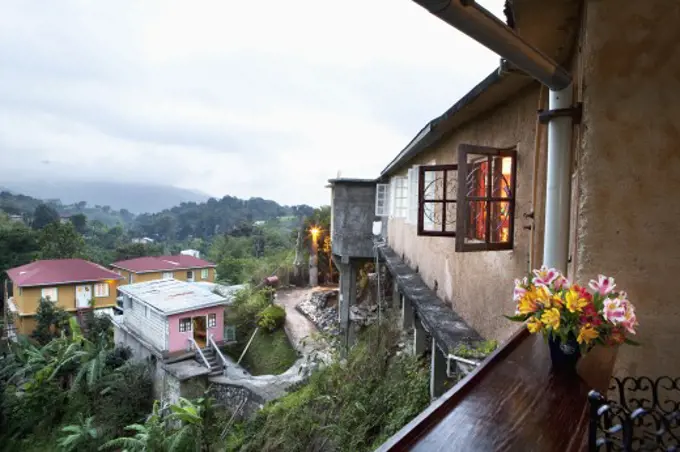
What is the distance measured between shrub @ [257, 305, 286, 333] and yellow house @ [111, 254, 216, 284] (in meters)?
14.5

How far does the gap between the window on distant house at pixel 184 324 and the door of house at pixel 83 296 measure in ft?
38.0

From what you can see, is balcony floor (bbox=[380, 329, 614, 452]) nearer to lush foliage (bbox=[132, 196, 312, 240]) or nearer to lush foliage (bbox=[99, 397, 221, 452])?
lush foliage (bbox=[99, 397, 221, 452])

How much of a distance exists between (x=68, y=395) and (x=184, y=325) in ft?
17.5

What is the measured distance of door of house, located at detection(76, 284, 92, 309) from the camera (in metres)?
24.7

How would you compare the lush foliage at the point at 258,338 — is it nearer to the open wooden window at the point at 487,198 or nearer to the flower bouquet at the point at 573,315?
the open wooden window at the point at 487,198

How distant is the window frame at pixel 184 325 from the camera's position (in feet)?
57.8

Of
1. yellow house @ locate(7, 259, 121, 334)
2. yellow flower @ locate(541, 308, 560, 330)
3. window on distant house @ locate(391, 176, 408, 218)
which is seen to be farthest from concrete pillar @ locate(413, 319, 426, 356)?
yellow house @ locate(7, 259, 121, 334)

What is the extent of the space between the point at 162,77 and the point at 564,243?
203 ft

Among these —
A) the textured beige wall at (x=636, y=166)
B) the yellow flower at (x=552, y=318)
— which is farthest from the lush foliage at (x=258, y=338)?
the yellow flower at (x=552, y=318)

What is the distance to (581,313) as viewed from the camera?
2199 mm

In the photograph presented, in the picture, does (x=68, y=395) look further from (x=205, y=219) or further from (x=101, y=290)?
(x=205, y=219)

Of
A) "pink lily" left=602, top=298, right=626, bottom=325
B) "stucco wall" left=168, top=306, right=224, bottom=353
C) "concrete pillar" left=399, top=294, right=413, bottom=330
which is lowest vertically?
"stucco wall" left=168, top=306, right=224, bottom=353

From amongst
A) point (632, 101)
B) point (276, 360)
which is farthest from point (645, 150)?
point (276, 360)

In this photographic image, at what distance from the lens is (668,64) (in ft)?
9.03
